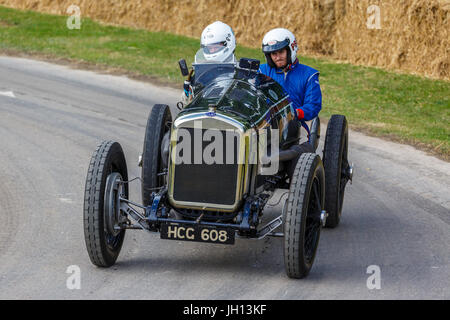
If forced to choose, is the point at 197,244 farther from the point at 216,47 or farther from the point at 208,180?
the point at 216,47

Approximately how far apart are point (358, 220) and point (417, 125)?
5539mm

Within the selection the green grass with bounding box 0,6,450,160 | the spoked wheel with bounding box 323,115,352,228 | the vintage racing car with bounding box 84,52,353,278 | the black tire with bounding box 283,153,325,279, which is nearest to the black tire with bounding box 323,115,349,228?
Answer: the spoked wheel with bounding box 323,115,352,228

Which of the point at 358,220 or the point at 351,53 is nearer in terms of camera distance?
the point at 358,220

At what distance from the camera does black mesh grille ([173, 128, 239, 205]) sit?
736 cm

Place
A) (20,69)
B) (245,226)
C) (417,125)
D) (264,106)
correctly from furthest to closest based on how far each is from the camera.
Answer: (20,69) → (417,125) → (264,106) → (245,226)

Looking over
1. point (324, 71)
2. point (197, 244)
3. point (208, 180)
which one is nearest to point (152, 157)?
point (197, 244)

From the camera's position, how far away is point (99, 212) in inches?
288

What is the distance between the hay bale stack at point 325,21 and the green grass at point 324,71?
2.15 feet

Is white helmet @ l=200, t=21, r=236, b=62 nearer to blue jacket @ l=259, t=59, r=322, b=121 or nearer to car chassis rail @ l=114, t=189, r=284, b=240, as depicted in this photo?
blue jacket @ l=259, t=59, r=322, b=121

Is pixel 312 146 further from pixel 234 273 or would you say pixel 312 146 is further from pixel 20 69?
pixel 20 69

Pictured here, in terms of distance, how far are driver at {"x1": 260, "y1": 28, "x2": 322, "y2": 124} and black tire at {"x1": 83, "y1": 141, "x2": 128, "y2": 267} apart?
7.73 feet

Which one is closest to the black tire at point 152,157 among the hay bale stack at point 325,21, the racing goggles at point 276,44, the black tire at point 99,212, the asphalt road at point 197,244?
the asphalt road at point 197,244

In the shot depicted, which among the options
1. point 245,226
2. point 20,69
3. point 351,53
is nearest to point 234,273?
point 245,226
